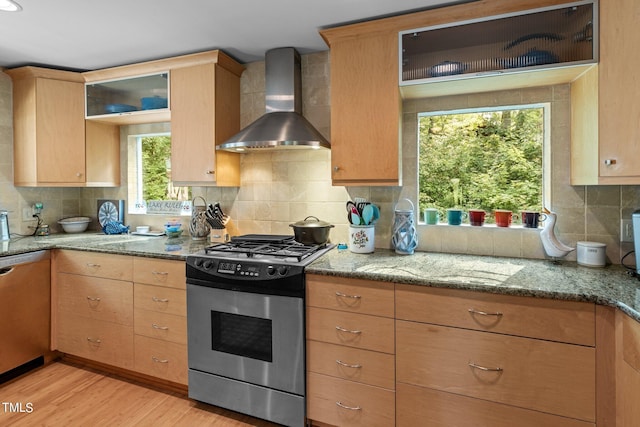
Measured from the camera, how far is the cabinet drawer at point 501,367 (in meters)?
1.43

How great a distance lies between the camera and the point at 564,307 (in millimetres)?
1432

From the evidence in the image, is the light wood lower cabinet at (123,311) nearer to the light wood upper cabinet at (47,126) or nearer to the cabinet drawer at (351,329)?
the light wood upper cabinet at (47,126)

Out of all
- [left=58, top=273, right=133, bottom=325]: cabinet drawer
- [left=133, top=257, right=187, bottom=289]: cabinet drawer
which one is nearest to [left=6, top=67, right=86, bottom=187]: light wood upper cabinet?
[left=58, top=273, right=133, bottom=325]: cabinet drawer

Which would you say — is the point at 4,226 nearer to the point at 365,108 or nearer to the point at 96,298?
the point at 96,298

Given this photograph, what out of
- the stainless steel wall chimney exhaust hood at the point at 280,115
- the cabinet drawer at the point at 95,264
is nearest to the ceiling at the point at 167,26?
the stainless steel wall chimney exhaust hood at the point at 280,115

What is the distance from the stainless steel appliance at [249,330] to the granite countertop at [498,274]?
22 cm

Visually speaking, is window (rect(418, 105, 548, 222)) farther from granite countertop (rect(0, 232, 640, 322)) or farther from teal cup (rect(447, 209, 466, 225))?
granite countertop (rect(0, 232, 640, 322))

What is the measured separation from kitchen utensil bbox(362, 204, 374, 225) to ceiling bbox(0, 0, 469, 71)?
112 centimetres

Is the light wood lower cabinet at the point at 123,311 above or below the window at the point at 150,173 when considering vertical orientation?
below

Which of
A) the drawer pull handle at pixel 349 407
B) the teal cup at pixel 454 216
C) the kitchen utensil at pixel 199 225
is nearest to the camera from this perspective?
the drawer pull handle at pixel 349 407

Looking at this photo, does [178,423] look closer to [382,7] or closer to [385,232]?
[385,232]

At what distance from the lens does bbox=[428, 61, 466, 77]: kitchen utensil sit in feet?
6.31

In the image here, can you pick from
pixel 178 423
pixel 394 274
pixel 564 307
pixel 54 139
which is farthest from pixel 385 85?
pixel 54 139

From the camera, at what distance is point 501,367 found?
1.53 m
